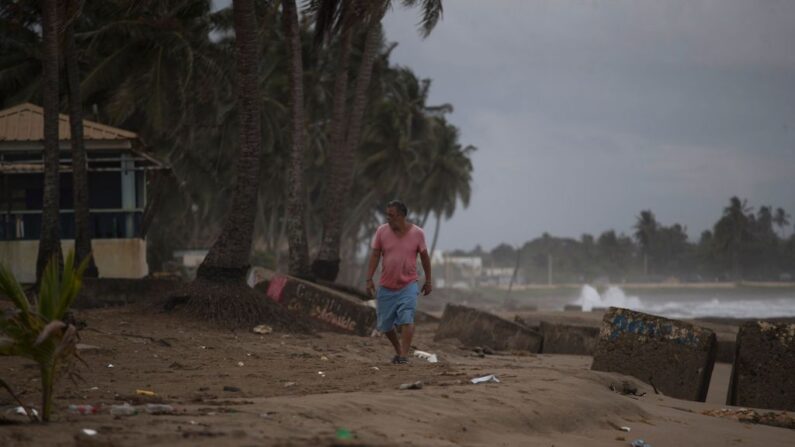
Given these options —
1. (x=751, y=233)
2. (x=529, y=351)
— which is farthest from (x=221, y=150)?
(x=751, y=233)

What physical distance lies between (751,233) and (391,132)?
88645mm

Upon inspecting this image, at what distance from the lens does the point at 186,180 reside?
145 ft

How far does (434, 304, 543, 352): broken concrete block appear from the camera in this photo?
14383mm

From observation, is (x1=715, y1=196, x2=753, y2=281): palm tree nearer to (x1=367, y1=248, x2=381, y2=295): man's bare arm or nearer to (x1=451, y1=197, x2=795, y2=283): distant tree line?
(x1=451, y1=197, x2=795, y2=283): distant tree line

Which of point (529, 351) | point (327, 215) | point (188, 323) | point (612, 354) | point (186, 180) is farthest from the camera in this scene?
point (186, 180)

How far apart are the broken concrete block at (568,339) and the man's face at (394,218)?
581cm

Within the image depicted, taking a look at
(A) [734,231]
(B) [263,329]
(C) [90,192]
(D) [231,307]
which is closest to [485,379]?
(B) [263,329]

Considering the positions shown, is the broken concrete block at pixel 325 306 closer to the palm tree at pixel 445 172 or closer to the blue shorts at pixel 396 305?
the blue shorts at pixel 396 305

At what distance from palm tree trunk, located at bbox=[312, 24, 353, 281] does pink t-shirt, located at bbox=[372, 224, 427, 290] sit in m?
12.6

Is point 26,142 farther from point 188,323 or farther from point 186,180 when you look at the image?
point 186,180

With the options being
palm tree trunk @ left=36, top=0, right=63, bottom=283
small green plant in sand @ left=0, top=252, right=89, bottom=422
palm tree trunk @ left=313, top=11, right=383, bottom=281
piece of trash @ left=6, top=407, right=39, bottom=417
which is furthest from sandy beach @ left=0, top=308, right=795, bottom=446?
palm tree trunk @ left=313, top=11, right=383, bottom=281

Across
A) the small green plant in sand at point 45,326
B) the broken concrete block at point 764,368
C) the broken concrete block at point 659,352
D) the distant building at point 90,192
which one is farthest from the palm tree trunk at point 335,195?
the small green plant in sand at point 45,326

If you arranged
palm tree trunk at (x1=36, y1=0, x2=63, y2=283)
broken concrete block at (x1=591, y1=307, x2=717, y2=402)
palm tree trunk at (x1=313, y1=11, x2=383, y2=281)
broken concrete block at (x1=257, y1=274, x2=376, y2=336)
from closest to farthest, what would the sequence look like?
broken concrete block at (x1=591, y1=307, x2=717, y2=402)
broken concrete block at (x1=257, y1=274, x2=376, y2=336)
palm tree trunk at (x1=36, y1=0, x2=63, y2=283)
palm tree trunk at (x1=313, y1=11, x2=383, y2=281)

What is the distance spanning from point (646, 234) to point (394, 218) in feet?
456
